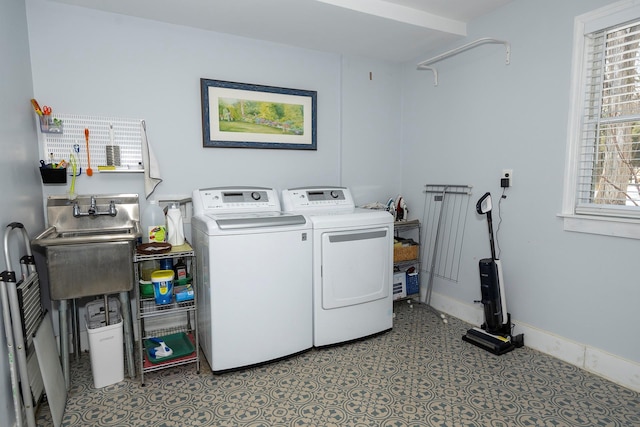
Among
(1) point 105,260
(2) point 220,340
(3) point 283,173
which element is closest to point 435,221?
(3) point 283,173

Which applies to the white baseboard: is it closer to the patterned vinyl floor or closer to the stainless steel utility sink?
the patterned vinyl floor

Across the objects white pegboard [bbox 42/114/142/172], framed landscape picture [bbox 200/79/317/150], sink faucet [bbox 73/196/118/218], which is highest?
framed landscape picture [bbox 200/79/317/150]

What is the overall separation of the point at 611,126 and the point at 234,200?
8.36ft

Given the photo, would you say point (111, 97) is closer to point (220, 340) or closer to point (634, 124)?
point (220, 340)

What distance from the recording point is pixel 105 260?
199 cm

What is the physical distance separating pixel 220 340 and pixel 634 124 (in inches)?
112

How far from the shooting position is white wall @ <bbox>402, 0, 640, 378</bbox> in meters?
2.17

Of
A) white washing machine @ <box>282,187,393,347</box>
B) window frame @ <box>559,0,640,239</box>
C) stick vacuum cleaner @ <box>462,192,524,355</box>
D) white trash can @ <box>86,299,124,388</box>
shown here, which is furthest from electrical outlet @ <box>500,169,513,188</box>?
white trash can @ <box>86,299,124,388</box>

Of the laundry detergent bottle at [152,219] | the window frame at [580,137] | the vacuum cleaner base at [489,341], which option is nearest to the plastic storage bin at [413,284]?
the vacuum cleaner base at [489,341]

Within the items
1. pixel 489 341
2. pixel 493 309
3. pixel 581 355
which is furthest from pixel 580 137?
pixel 489 341

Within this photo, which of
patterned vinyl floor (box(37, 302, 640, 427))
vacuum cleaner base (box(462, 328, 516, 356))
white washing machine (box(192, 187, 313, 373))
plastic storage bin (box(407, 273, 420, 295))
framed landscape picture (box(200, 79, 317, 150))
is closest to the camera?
patterned vinyl floor (box(37, 302, 640, 427))

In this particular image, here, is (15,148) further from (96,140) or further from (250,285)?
(250,285)

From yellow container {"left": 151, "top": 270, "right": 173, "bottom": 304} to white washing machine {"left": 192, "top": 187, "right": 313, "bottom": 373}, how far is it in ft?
0.70

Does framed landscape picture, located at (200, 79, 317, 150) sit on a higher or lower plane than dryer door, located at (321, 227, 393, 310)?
higher
